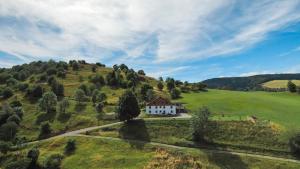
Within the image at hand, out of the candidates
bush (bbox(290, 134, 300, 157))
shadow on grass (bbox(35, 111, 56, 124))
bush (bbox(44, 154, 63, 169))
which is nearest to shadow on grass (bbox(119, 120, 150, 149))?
bush (bbox(44, 154, 63, 169))

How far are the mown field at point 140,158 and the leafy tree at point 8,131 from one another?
11390 millimetres

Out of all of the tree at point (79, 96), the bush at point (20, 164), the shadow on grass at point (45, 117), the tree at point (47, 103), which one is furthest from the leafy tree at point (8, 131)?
→ the tree at point (79, 96)

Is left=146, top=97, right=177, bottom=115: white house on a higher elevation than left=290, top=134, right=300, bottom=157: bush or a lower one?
higher

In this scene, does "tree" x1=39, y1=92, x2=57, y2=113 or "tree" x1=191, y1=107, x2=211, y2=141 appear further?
"tree" x1=39, y1=92, x2=57, y2=113

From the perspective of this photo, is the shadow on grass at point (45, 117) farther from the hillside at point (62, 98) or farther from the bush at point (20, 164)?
the bush at point (20, 164)

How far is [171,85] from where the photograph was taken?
162 m

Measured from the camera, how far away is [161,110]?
356ft

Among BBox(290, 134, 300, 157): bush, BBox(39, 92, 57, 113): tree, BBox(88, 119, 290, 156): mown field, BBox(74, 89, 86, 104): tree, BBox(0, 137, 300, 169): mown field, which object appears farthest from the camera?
BBox(74, 89, 86, 104): tree

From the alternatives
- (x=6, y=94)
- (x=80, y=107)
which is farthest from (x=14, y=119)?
(x=6, y=94)

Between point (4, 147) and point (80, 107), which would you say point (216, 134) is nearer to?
point (80, 107)

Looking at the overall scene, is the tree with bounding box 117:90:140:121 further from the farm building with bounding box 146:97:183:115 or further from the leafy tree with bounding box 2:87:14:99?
the leafy tree with bounding box 2:87:14:99

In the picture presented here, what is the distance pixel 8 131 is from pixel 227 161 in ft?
225

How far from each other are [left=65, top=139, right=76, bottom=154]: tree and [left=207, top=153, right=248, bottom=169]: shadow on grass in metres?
37.9

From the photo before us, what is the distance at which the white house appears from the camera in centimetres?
10781
